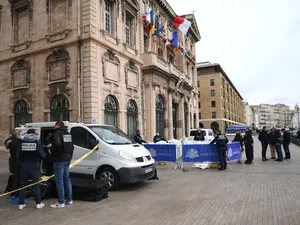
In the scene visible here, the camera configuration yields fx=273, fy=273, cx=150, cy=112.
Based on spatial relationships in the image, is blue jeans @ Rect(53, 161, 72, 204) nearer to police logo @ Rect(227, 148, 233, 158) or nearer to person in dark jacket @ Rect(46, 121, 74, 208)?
person in dark jacket @ Rect(46, 121, 74, 208)

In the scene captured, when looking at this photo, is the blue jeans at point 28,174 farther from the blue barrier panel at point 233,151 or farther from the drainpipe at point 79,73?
the drainpipe at point 79,73

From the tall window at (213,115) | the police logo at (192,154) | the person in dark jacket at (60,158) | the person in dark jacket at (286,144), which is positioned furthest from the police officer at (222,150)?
the tall window at (213,115)

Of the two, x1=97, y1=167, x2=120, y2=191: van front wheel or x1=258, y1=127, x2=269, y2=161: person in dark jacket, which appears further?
x1=258, y1=127, x2=269, y2=161: person in dark jacket

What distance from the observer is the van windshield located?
8.35m

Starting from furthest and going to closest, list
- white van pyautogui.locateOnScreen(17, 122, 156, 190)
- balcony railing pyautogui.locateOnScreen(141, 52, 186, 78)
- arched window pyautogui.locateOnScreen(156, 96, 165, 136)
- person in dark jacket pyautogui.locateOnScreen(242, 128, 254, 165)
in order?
arched window pyautogui.locateOnScreen(156, 96, 165, 136) < balcony railing pyautogui.locateOnScreen(141, 52, 186, 78) < person in dark jacket pyautogui.locateOnScreen(242, 128, 254, 165) < white van pyautogui.locateOnScreen(17, 122, 156, 190)

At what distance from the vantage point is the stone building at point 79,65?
57.6 ft

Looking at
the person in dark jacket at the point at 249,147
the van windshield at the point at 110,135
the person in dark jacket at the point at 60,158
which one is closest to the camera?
the person in dark jacket at the point at 60,158

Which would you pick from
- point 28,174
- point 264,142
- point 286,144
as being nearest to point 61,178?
point 28,174

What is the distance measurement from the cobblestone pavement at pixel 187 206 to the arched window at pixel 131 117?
12.3 meters

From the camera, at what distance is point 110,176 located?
795 centimetres

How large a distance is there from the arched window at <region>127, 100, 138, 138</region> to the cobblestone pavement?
1225 cm

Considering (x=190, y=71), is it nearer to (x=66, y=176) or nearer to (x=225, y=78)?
(x=66, y=176)

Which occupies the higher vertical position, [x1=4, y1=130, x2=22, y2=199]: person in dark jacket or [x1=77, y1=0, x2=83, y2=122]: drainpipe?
[x1=77, y1=0, x2=83, y2=122]: drainpipe

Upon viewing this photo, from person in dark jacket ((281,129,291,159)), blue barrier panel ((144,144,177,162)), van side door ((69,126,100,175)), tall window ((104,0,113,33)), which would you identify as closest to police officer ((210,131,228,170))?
blue barrier panel ((144,144,177,162))
